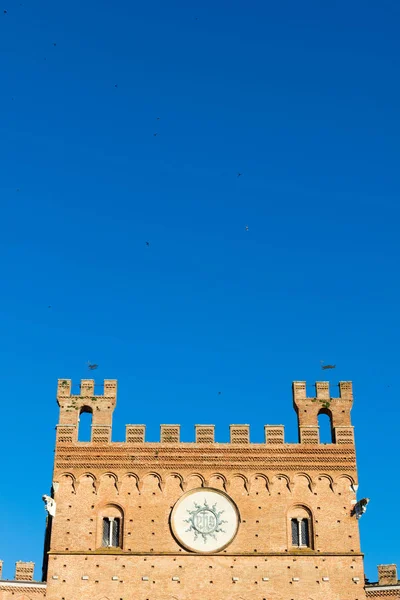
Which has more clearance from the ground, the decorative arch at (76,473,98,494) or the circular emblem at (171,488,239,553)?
the decorative arch at (76,473,98,494)

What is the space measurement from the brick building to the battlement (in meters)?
0.04

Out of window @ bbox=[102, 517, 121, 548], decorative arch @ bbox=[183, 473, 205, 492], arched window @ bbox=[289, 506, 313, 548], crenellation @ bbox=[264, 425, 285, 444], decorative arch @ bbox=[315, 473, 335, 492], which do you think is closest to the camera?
window @ bbox=[102, 517, 121, 548]

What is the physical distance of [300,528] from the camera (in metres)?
34.6

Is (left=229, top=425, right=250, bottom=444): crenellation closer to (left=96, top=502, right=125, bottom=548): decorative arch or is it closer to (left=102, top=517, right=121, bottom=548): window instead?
(left=96, top=502, right=125, bottom=548): decorative arch

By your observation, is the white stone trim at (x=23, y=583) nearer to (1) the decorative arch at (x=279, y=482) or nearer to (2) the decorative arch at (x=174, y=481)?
(2) the decorative arch at (x=174, y=481)

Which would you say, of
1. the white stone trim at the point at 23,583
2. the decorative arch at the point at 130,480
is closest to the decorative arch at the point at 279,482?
the decorative arch at the point at 130,480

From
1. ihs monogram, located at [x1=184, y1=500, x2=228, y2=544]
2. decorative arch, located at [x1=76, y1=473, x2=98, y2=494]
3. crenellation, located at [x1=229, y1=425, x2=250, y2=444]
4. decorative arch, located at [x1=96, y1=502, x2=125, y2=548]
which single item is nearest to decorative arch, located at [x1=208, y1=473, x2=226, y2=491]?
ihs monogram, located at [x1=184, y1=500, x2=228, y2=544]

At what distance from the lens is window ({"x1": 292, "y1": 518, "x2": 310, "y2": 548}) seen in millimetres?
34375

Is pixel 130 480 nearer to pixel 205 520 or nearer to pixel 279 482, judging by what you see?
pixel 205 520

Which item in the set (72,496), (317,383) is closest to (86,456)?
(72,496)

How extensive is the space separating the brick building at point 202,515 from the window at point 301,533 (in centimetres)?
4

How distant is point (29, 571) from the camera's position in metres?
33.6

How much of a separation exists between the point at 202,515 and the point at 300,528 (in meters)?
3.70

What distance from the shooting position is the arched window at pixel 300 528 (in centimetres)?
3438
